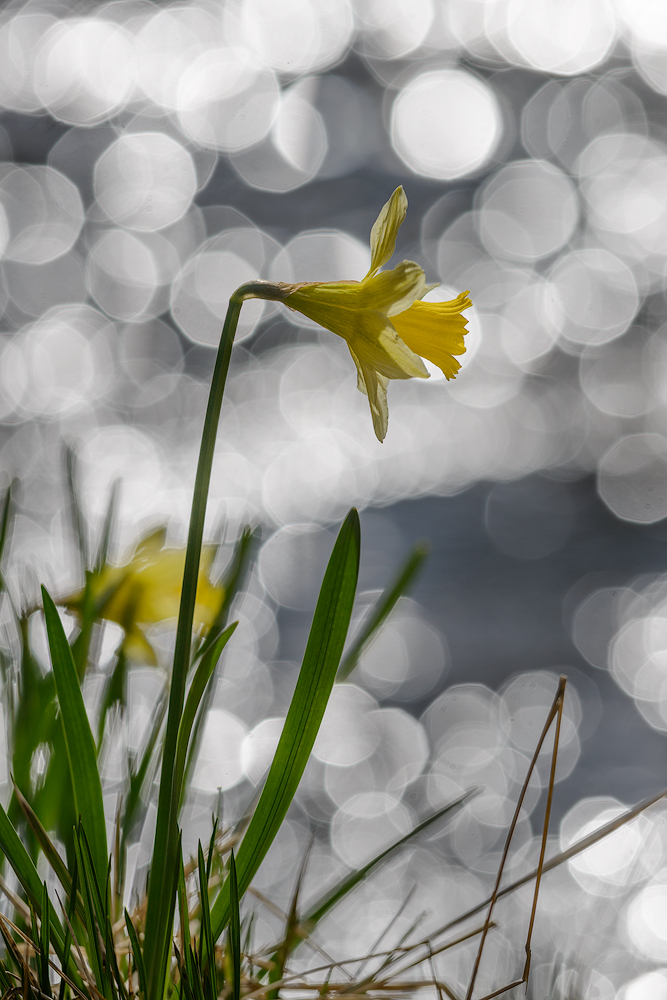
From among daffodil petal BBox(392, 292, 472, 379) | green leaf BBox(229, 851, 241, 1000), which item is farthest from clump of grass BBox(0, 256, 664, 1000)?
daffodil petal BBox(392, 292, 472, 379)

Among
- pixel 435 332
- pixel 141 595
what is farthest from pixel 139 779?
pixel 435 332

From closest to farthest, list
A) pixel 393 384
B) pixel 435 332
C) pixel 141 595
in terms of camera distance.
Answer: pixel 435 332 < pixel 141 595 < pixel 393 384

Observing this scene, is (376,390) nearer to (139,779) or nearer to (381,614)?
(381,614)

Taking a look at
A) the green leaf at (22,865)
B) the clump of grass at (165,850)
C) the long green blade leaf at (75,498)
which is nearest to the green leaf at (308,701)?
the clump of grass at (165,850)

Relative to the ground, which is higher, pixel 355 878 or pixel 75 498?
pixel 75 498

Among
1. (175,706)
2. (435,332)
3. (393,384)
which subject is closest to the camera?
(175,706)

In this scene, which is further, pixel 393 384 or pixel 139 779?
pixel 393 384
